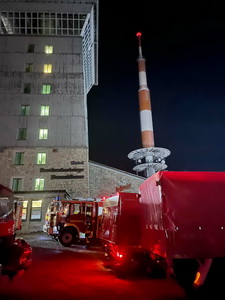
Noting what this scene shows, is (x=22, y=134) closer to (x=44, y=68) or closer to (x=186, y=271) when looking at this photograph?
(x=44, y=68)

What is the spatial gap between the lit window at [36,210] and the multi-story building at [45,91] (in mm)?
3426

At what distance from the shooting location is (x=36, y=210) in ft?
80.5

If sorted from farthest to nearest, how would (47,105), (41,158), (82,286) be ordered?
(47,105), (41,158), (82,286)

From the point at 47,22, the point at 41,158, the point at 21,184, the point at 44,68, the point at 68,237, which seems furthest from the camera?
the point at 47,22

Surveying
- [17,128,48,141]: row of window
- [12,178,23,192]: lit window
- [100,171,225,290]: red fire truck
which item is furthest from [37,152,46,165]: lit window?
[100,171,225,290]: red fire truck

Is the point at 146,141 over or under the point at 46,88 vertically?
under

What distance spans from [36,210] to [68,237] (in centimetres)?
1223

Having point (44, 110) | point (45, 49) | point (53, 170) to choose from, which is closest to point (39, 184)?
point (53, 170)

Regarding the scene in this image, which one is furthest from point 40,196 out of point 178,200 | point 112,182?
point 178,200

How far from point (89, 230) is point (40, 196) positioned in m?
13.2

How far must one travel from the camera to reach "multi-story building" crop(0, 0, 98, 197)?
1152 inches

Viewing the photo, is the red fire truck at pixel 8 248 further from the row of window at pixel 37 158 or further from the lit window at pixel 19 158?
the lit window at pixel 19 158

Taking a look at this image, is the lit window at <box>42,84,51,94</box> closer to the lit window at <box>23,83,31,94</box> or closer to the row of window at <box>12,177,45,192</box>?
the lit window at <box>23,83,31,94</box>

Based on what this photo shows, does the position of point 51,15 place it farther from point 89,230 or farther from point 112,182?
point 89,230
